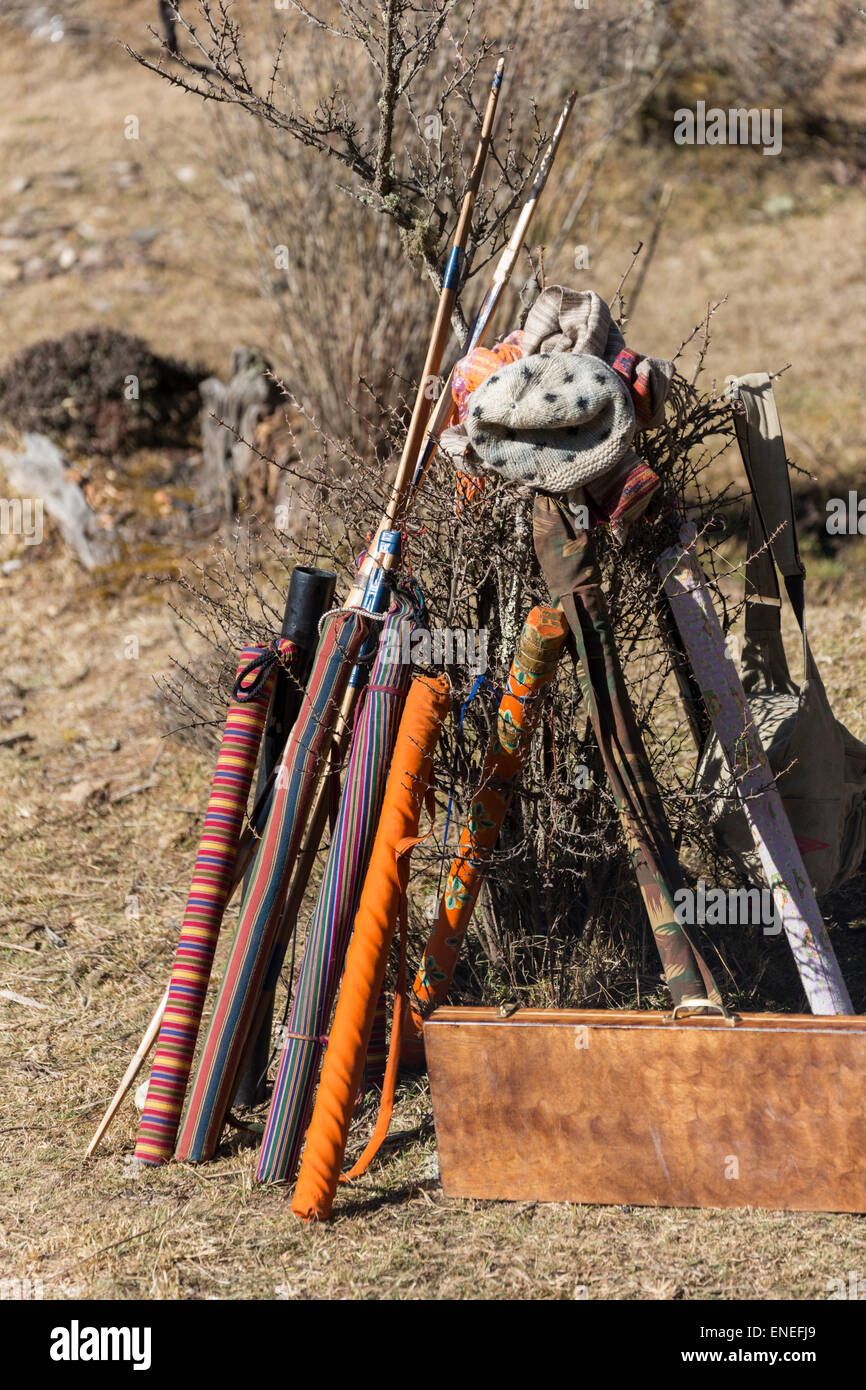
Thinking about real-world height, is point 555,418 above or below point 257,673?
above

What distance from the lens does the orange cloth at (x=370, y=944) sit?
8.85 ft

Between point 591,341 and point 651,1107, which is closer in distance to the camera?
point 651,1107

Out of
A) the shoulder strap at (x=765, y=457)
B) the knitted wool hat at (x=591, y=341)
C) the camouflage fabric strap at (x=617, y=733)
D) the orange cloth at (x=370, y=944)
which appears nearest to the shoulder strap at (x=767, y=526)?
the shoulder strap at (x=765, y=457)

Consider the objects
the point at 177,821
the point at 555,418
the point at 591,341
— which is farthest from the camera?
the point at 177,821

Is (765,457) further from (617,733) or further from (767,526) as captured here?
(617,733)

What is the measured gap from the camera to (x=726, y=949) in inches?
138

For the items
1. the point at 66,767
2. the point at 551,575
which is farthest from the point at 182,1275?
the point at 66,767

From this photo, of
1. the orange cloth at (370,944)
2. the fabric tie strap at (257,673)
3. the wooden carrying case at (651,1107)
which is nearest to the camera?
the wooden carrying case at (651,1107)

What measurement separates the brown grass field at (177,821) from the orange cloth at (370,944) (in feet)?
0.43

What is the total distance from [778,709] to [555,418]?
A: 3.33ft

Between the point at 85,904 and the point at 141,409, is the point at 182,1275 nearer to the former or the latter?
the point at 85,904

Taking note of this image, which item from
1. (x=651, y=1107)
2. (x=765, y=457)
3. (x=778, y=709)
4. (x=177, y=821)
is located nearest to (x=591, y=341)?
(x=765, y=457)

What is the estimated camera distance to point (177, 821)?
4871 mm

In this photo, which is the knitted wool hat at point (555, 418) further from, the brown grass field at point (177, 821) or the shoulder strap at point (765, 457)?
the brown grass field at point (177, 821)
